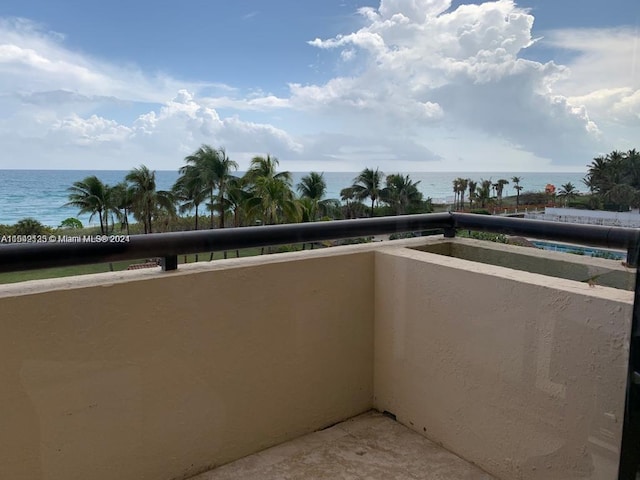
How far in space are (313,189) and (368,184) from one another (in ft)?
1.29

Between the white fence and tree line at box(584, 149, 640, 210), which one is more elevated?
tree line at box(584, 149, 640, 210)

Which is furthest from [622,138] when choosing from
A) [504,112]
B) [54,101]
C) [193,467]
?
[54,101]

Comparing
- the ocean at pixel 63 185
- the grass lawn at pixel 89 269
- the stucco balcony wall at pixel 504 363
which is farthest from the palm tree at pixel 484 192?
the grass lawn at pixel 89 269

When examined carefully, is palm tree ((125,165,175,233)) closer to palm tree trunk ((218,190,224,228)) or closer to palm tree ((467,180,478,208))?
palm tree trunk ((218,190,224,228))

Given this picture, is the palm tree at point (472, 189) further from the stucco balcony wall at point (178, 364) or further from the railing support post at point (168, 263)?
the railing support post at point (168, 263)

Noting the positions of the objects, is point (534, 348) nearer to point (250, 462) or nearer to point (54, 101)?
point (250, 462)

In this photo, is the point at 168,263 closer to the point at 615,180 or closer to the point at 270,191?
the point at 270,191

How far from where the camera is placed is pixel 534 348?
4.75ft

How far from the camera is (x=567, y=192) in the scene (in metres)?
1.65

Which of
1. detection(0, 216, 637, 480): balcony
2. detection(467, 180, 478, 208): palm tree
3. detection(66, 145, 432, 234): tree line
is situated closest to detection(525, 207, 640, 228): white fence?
detection(0, 216, 637, 480): balcony

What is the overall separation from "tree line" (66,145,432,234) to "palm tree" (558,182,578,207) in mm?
668

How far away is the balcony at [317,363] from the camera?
4.17 ft

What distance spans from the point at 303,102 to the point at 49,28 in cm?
125

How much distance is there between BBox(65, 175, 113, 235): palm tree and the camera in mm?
1757
